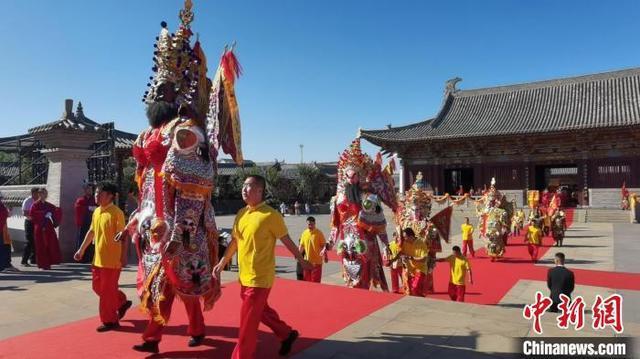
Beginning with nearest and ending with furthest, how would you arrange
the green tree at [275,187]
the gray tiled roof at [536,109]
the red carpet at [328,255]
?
1. the red carpet at [328,255]
2. the gray tiled roof at [536,109]
3. the green tree at [275,187]

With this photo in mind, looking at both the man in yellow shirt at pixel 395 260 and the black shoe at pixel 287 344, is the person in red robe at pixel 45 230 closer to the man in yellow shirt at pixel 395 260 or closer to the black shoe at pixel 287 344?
the man in yellow shirt at pixel 395 260

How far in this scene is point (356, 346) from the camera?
10.9 ft

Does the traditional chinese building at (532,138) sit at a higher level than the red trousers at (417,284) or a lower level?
higher

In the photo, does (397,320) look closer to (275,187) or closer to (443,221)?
(443,221)

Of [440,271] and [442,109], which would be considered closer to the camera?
[440,271]

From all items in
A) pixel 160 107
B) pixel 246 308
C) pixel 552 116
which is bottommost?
pixel 246 308

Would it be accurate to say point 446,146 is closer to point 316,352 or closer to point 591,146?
point 591,146

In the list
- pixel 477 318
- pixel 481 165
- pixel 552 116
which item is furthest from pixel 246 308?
pixel 552 116

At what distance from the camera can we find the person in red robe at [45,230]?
310 inches

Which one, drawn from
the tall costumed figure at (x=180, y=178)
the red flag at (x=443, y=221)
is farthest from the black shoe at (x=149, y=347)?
the red flag at (x=443, y=221)

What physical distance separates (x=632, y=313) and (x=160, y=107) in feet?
21.8

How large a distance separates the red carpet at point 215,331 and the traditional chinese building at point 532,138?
21197 mm

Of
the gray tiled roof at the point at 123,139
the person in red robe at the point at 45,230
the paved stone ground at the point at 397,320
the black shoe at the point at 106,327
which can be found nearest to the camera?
the paved stone ground at the point at 397,320

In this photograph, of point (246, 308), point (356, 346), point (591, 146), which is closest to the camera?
point (246, 308)
